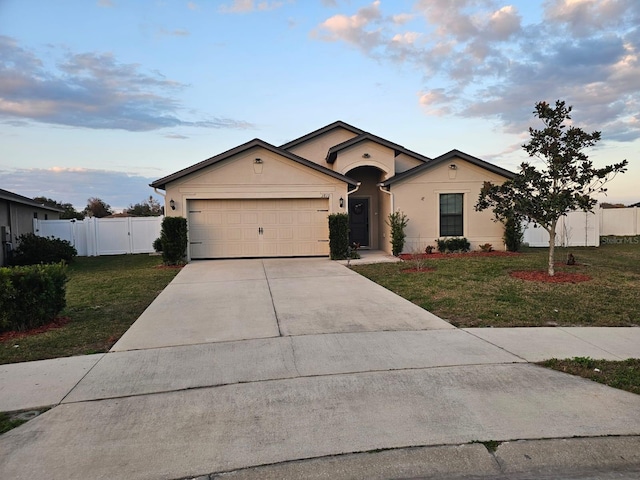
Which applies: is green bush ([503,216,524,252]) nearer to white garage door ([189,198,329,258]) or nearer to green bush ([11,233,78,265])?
white garage door ([189,198,329,258])

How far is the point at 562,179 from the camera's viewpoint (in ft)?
36.4

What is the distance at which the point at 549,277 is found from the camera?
37.0ft

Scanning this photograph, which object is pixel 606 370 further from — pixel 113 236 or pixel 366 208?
pixel 113 236

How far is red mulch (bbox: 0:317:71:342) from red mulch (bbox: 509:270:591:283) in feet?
33.3

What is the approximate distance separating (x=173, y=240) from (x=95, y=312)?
7261 mm

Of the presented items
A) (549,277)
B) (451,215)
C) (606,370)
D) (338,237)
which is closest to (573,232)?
(451,215)

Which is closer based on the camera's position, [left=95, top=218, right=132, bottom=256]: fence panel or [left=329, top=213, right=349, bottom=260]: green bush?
[left=329, top=213, right=349, bottom=260]: green bush

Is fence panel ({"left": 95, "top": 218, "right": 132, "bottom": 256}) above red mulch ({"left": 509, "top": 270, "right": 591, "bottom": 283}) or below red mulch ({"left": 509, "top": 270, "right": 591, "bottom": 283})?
above

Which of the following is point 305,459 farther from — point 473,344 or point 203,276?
point 203,276

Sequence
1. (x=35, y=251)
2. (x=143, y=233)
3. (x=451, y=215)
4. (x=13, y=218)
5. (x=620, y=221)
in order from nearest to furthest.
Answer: (x=35, y=251) < (x=13, y=218) < (x=451, y=215) < (x=143, y=233) < (x=620, y=221)

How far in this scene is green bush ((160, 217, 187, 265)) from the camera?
15609 mm

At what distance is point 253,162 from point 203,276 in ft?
17.8

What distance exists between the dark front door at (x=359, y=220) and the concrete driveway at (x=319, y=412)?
13637mm

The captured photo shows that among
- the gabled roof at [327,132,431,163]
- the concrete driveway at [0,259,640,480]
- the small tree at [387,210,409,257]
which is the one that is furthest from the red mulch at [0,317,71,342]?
the gabled roof at [327,132,431,163]
